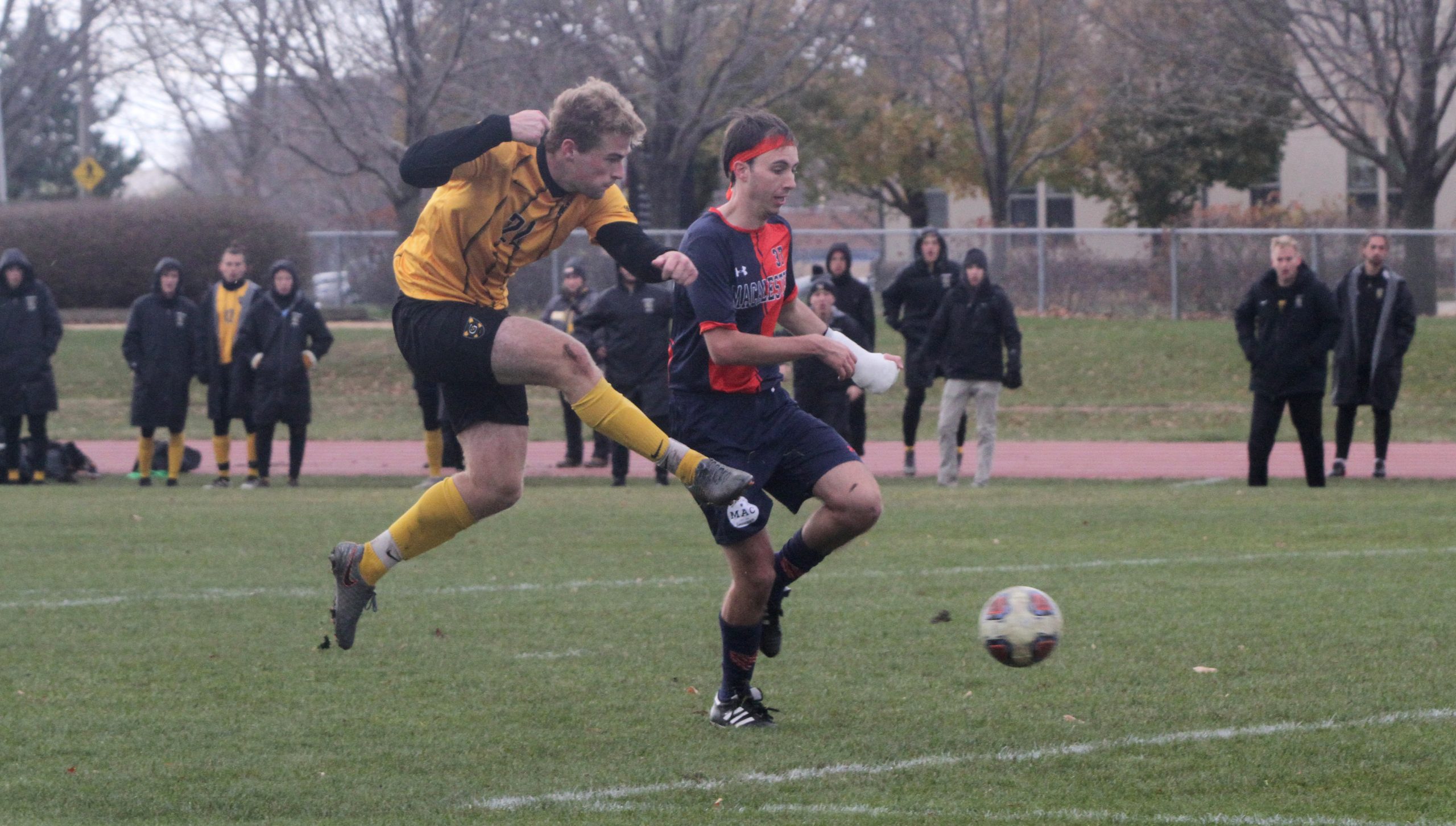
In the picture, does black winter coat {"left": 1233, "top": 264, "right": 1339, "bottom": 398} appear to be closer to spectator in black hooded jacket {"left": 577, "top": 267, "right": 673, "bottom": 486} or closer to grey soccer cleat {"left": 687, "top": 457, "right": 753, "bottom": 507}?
spectator in black hooded jacket {"left": 577, "top": 267, "right": 673, "bottom": 486}

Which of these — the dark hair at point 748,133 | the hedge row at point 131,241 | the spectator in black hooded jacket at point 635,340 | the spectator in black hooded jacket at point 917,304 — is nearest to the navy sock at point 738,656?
the dark hair at point 748,133

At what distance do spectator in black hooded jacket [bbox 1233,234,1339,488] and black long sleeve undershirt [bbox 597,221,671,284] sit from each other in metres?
8.41

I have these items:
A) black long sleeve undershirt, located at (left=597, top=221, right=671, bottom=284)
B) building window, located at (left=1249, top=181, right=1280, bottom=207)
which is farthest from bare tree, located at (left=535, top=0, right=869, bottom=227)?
building window, located at (left=1249, top=181, right=1280, bottom=207)

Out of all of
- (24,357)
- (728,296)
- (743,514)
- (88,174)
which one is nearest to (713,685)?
(743,514)

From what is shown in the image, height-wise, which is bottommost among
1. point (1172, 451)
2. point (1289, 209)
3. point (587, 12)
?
point (1172, 451)

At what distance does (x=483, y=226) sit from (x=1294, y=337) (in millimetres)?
9110

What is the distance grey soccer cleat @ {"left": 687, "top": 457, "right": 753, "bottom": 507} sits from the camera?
5.15 metres

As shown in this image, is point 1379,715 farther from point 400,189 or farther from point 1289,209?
point 1289,209

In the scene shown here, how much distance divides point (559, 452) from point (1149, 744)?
14127mm

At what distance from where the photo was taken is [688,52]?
2456cm

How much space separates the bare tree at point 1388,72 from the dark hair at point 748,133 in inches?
821

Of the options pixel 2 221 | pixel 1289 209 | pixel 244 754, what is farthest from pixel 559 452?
pixel 1289 209

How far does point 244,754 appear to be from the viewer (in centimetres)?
511

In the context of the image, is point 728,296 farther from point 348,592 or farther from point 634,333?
point 634,333
